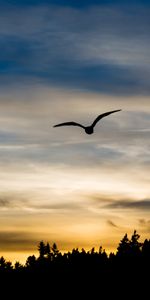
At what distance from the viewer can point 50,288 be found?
15325 centimetres

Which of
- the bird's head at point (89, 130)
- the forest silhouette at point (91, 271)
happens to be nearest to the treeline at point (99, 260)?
the forest silhouette at point (91, 271)

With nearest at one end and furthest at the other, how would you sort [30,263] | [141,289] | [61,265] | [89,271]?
[141,289]
[89,271]
[61,265]
[30,263]

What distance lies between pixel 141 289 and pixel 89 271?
22.7 m

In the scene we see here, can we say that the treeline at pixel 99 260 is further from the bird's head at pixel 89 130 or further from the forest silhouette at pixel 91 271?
the bird's head at pixel 89 130

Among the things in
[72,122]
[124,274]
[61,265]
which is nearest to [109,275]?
[124,274]

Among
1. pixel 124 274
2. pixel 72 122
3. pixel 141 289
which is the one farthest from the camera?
pixel 124 274

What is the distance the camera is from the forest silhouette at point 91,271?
133 m

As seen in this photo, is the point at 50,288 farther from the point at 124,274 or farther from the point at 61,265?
the point at 124,274

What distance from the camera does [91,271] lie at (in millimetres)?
147000

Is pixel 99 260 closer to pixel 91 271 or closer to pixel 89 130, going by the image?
pixel 91 271

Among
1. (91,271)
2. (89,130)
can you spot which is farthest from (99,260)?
(89,130)

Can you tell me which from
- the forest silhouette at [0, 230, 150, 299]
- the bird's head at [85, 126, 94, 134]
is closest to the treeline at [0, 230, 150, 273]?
the forest silhouette at [0, 230, 150, 299]

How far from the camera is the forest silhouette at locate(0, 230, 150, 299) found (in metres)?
133

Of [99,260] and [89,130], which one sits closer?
[89,130]
